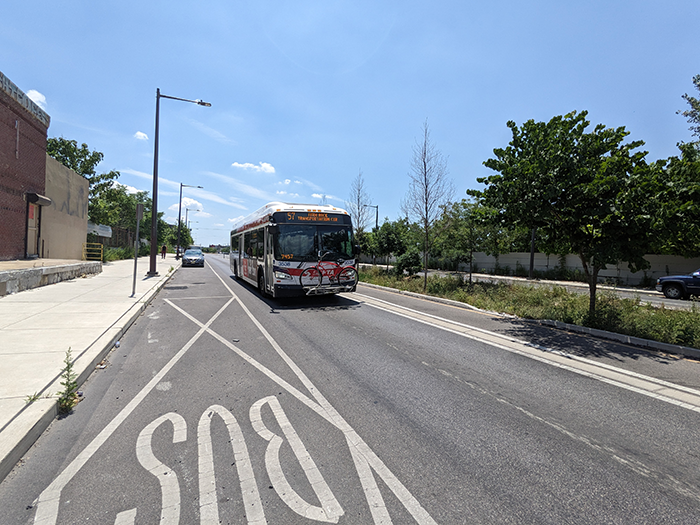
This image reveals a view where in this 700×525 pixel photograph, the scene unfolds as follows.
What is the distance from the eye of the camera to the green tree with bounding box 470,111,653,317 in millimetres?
8070

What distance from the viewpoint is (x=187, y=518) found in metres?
2.42

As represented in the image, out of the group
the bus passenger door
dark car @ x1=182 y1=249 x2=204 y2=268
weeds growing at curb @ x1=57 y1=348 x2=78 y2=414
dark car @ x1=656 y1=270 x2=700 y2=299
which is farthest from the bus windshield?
dark car @ x1=182 y1=249 x2=204 y2=268

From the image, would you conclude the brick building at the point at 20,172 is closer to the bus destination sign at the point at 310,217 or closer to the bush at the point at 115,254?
the bush at the point at 115,254

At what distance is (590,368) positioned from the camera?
5.85 m

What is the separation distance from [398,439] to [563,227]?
316 inches

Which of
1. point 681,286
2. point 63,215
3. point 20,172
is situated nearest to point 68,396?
point 20,172

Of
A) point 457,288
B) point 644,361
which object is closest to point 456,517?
point 644,361

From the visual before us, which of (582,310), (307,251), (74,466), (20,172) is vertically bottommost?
(74,466)

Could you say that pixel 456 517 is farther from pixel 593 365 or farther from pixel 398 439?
pixel 593 365

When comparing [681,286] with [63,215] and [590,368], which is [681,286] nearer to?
[590,368]

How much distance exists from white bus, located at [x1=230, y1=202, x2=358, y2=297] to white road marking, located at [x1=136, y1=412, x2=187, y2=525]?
7288 mm

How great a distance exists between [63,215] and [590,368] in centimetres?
2762

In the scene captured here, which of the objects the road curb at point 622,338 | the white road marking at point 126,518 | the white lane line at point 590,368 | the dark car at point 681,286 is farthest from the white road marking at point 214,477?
the dark car at point 681,286

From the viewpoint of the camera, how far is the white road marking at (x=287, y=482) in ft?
8.23
